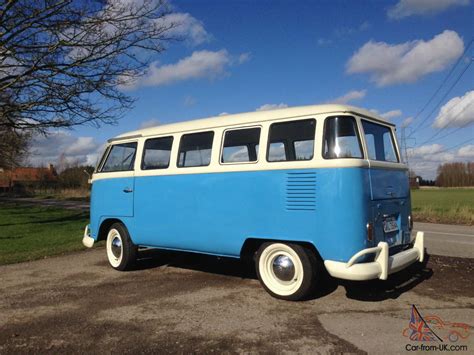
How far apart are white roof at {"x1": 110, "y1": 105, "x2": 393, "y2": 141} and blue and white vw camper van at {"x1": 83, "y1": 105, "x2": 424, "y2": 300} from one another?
0.06 ft

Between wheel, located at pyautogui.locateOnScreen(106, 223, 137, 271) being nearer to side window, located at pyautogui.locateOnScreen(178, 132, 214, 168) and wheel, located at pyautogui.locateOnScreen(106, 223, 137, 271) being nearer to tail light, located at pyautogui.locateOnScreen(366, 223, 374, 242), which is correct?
side window, located at pyautogui.locateOnScreen(178, 132, 214, 168)

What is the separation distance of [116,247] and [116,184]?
111 cm

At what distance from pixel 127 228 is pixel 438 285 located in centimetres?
486

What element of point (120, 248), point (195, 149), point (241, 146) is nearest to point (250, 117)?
point (241, 146)

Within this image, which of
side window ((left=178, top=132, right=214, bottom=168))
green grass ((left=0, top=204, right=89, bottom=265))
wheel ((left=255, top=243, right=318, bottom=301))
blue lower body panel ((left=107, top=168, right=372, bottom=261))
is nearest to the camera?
blue lower body panel ((left=107, top=168, right=372, bottom=261))

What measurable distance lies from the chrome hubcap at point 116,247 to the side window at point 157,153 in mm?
1446

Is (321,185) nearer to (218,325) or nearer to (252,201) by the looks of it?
(252,201)

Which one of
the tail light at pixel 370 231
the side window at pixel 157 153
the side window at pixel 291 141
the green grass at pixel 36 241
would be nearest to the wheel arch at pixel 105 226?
the side window at pixel 157 153

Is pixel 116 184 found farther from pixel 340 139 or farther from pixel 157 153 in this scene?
pixel 340 139

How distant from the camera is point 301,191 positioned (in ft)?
17.3

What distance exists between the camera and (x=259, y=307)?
17.2 ft

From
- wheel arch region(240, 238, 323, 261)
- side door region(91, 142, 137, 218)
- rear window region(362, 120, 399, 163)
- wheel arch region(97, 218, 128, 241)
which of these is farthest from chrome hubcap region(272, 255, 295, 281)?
wheel arch region(97, 218, 128, 241)

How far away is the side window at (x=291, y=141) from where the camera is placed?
5312 millimetres

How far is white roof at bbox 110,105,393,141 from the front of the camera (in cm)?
530
